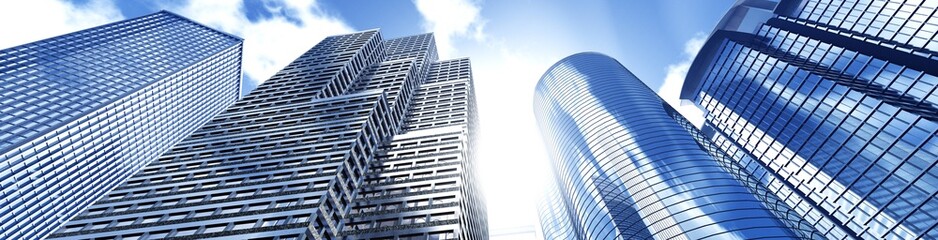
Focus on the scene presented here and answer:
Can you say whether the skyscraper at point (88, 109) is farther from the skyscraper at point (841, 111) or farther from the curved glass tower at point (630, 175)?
the skyscraper at point (841, 111)

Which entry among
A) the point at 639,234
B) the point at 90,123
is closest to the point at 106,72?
the point at 90,123

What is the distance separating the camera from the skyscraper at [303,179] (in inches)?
1949

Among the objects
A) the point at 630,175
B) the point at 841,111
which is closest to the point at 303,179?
the point at 630,175

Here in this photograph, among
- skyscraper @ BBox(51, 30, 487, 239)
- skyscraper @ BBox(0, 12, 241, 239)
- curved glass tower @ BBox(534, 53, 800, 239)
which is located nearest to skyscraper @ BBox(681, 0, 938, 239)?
curved glass tower @ BBox(534, 53, 800, 239)

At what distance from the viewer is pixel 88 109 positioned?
318 ft

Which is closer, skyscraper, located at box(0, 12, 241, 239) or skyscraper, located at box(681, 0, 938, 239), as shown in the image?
skyscraper, located at box(681, 0, 938, 239)

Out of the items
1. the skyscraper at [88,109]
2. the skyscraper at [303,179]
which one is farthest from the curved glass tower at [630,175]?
the skyscraper at [88,109]

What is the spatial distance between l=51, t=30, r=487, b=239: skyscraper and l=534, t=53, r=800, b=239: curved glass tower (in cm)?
3011

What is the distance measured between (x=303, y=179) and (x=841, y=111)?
8727 centimetres

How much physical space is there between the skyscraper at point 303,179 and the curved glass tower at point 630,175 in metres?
30.1

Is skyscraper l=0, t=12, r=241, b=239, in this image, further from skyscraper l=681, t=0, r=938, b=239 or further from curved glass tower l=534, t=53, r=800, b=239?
skyscraper l=681, t=0, r=938, b=239

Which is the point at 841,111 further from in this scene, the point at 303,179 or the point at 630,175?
the point at 303,179

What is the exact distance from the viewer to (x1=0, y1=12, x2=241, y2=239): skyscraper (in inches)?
3423

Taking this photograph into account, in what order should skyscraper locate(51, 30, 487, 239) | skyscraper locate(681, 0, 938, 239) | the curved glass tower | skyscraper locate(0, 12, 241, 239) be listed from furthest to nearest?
skyscraper locate(0, 12, 241, 239), the curved glass tower, skyscraper locate(681, 0, 938, 239), skyscraper locate(51, 30, 487, 239)
